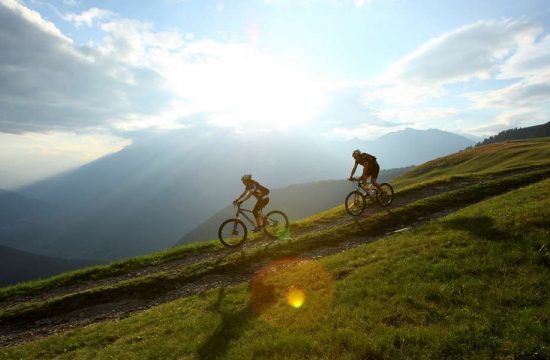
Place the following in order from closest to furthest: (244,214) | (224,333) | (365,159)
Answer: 1. (224,333)
2. (244,214)
3. (365,159)

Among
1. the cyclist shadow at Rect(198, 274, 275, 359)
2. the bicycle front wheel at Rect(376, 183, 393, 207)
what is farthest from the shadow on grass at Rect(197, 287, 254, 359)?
the bicycle front wheel at Rect(376, 183, 393, 207)

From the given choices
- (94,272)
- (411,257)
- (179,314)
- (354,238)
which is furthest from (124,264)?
(411,257)

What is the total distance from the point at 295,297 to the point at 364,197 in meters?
16.5

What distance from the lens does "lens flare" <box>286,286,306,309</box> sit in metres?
11.9

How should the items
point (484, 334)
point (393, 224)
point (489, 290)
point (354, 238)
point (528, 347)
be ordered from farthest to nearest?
point (393, 224) < point (354, 238) < point (489, 290) < point (484, 334) < point (528, 347)

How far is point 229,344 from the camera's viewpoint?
1007cm

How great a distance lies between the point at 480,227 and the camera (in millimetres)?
15250

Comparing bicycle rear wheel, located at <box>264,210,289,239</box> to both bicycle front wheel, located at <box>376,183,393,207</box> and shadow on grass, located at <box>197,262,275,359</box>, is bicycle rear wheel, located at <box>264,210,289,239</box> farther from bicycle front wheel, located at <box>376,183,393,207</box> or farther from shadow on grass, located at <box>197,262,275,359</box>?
shadow on grass, located at <box>197,262,275,359</box>

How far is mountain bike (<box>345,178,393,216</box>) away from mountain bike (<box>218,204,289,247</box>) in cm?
576

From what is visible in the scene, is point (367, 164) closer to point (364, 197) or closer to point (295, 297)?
point (364, 197)

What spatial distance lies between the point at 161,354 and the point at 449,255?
9646mm

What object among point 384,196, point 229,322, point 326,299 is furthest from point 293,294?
point 384,196

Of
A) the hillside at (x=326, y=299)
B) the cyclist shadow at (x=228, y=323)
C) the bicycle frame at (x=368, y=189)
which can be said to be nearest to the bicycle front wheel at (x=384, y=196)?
the bicycle frame at (x=368, y=189)

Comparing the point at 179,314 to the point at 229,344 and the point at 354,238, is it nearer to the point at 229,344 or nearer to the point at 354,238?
the point at 229,344
